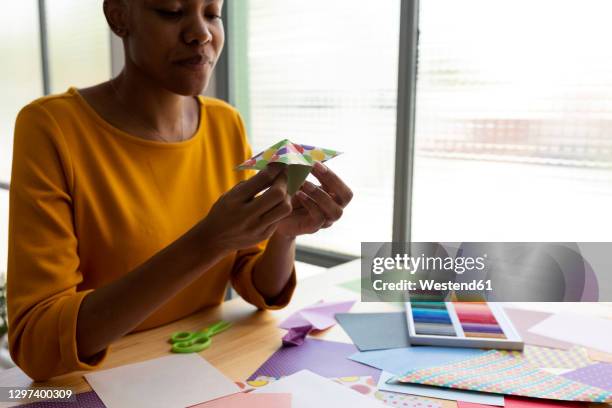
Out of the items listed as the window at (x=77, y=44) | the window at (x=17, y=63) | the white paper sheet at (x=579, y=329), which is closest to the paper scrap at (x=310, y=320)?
the white paper sheet at (x=579, y=329)

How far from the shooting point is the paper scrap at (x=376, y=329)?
892mm

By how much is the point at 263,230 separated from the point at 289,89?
1194 mm

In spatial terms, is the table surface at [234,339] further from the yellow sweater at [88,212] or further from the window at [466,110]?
the window at [466,110]

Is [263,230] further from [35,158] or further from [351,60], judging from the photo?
[351,60]

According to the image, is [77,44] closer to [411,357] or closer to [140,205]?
[140,205]

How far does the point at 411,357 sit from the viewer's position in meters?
0.84

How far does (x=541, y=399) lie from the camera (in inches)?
28.0

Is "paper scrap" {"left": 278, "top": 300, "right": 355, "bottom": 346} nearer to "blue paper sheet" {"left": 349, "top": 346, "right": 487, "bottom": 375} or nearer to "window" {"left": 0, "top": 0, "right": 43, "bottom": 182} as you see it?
"blue paper sheet" {"left": 349, "top": 346, "right": 487, "bottom": 375}

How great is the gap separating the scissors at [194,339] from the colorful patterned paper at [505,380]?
33 centimetres

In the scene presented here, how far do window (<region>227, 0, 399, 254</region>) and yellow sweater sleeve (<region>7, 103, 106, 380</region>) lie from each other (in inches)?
38.5

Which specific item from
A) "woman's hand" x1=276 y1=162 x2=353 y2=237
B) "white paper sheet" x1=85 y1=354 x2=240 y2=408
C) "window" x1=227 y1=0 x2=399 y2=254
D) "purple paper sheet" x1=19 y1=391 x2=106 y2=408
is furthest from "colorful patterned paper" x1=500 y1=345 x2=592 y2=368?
"window" x1=227 y1=0 x2=399 y2=254

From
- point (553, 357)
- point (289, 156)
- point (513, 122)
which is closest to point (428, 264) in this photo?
point (513, 122)

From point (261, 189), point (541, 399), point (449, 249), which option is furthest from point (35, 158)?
point (449, 249)

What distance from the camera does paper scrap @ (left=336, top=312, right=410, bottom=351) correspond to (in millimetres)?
892
